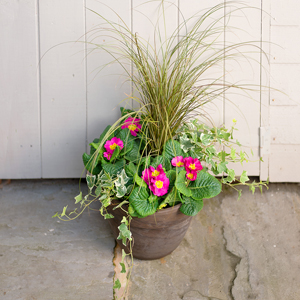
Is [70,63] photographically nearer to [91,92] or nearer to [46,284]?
[91,92]

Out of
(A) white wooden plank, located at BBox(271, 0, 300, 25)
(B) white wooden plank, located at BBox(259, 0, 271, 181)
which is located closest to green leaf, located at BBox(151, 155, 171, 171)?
(B) white wooden plank, located at BBox(259, 0, 271, 181)

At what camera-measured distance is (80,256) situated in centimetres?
130

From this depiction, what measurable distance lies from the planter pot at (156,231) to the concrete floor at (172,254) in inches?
3.5

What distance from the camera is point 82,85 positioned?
159 centimetres

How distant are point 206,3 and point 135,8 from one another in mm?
374

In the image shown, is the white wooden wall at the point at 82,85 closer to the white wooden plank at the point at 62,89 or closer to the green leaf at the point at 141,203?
the white wooden plank at the point at 62,89

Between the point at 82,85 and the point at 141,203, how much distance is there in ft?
2.76

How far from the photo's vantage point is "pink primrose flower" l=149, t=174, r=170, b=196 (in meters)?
1.06

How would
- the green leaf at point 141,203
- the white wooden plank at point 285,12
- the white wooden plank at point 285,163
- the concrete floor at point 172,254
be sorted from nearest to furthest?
the green leaf at point 141,203, the concrete floor at point 172,254, the white wooden plank at point 285,12, the white wooden plank at point 285,163

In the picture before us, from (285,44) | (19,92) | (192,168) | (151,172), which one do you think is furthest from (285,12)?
(19,92)

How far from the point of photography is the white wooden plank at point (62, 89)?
154 centimetres

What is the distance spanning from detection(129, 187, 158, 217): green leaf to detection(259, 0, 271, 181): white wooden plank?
0.85m

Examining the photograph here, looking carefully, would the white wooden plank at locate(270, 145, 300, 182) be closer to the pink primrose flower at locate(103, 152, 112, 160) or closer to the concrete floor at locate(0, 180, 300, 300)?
the concrete floor at locate(0, 180, 300, 300)

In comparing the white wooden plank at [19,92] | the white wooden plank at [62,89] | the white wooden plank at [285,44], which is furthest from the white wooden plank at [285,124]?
the white wooden plank at [19,92]
